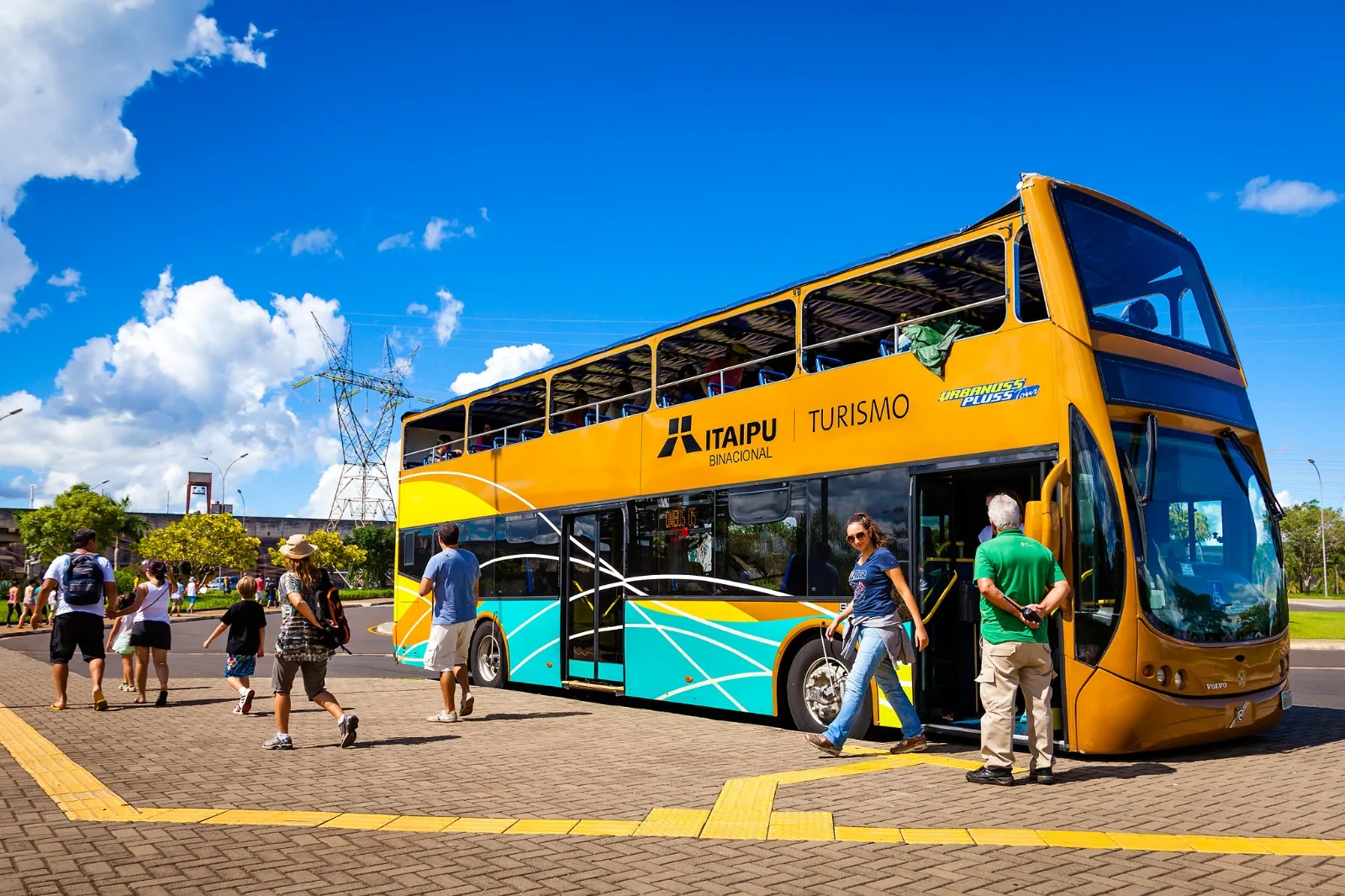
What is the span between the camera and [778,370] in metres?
10.5

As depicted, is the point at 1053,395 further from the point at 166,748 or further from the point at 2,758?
the point at 2,758

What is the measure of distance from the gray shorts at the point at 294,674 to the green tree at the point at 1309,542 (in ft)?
271

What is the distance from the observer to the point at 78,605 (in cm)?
1113

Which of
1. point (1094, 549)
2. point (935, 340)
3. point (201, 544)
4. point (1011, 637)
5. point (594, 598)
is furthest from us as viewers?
point (201, 544)

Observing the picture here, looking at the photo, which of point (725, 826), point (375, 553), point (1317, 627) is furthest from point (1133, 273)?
point (375, 553)

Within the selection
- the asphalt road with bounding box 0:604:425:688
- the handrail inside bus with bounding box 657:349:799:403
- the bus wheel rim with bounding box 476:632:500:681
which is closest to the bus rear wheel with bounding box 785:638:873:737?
the handrail inside bus with bounding box 657:349:799:403

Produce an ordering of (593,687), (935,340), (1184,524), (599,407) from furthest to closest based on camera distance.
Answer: (599,407) < (593,687) < (935,340) < (1184,524)

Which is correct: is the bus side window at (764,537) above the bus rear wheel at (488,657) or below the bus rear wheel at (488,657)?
above

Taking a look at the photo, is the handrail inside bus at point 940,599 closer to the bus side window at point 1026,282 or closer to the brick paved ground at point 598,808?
the brick paved ground at point 598,808

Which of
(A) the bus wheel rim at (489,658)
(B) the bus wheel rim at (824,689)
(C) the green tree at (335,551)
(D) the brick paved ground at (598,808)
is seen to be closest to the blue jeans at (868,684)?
(D) the brick paved ground at (598,808)

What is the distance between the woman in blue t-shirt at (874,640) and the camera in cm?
801

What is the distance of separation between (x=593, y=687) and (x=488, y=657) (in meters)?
2.68

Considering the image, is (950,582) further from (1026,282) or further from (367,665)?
(367,665)

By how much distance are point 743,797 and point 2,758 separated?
5.60m
